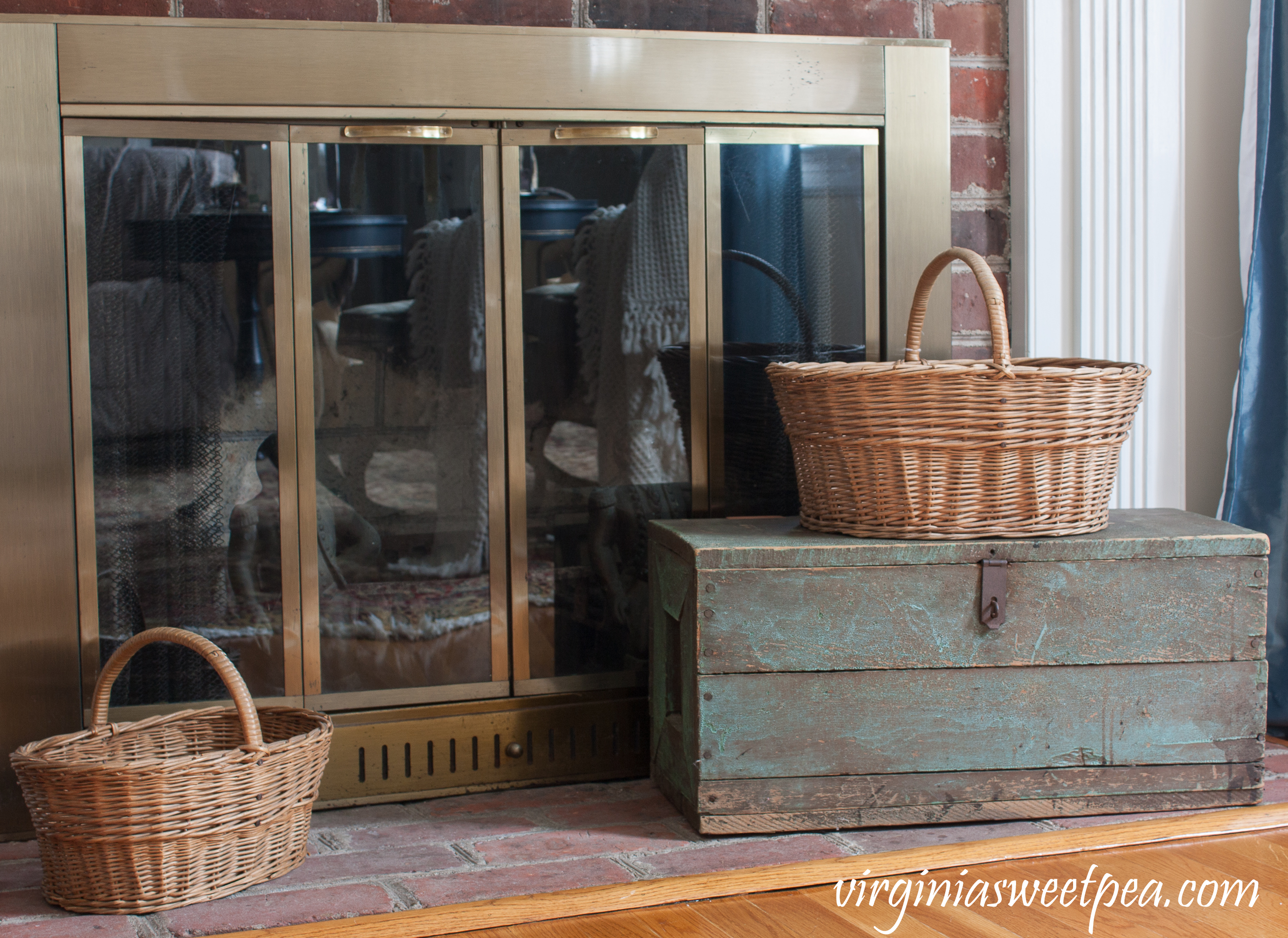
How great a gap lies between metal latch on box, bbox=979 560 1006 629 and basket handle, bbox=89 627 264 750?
803 millimetres

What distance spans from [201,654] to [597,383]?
60 cm

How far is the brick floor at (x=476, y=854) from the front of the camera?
117cm

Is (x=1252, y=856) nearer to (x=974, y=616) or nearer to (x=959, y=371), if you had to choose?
(x=974, y=616)

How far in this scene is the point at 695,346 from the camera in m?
1.57

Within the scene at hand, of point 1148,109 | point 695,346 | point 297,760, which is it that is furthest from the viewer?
point 1148,109

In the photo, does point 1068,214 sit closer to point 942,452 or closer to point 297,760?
point 942,452

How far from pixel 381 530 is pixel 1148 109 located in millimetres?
1315

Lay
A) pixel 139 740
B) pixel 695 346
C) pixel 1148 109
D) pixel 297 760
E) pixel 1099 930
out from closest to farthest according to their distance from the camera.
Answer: pixel 1099 930
pixel 297 760
pixel 139 740
pixel 695 346
pixel 1148 109

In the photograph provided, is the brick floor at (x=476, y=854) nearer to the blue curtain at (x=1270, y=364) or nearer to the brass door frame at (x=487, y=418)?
the brass door frame at (x=487, y=418)

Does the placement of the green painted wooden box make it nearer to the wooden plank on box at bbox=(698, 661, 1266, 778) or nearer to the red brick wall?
the wooden plank on box at bbox=(698, 661, 1266, 778)

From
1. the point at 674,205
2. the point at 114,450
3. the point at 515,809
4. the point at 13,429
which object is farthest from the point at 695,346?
the point at 13,429

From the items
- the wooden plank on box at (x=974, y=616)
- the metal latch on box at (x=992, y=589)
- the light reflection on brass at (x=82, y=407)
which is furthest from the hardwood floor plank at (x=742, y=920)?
the light reflection on brass at (x=82, y=407)

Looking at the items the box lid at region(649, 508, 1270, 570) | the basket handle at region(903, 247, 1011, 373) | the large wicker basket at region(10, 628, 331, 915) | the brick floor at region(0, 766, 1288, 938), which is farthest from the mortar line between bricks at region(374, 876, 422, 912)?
the basket handle at region(903, 247, 1011, 373)

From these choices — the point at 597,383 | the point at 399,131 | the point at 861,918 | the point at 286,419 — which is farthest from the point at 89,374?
the point at 861,918
